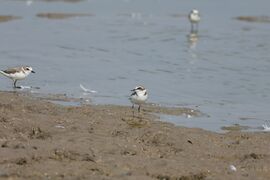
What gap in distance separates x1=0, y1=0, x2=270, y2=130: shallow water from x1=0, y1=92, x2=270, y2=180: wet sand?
2.18 meters

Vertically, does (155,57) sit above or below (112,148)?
above

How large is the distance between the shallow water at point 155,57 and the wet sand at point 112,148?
218 cm

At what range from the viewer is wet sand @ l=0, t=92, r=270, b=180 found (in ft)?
34.1

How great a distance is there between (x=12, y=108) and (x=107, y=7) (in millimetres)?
35592

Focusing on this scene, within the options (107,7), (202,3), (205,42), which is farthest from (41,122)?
(202,3)

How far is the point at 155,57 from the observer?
26.9 metres

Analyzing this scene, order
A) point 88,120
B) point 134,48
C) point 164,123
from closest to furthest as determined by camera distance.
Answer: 1. point 88,120
2. point 164,123
3. point 134,48

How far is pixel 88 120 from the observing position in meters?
14.2

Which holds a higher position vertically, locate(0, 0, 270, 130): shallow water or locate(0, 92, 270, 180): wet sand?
locate(0, 0, 270, 130): shallow water

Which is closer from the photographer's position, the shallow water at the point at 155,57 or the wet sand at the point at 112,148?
the wet sand at the point at 112,148

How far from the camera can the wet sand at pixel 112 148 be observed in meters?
10.4

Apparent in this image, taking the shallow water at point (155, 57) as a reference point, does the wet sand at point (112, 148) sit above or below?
below

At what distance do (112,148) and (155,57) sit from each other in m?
15.5

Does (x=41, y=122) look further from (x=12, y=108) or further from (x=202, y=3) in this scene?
(x=202, y=3)
